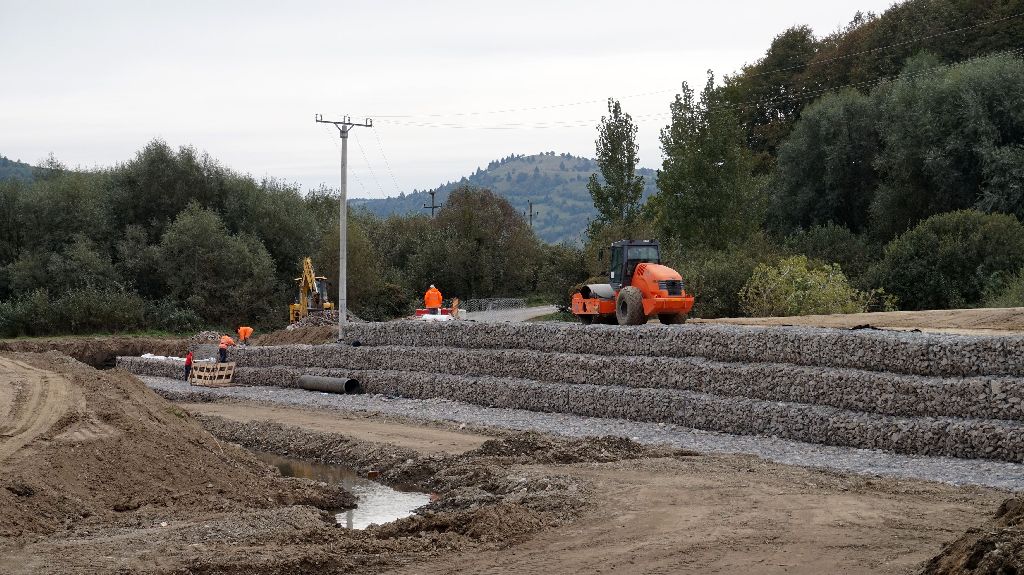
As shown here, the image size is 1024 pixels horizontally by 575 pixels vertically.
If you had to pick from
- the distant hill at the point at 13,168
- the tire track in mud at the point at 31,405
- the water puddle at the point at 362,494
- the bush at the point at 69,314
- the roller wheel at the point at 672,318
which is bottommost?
the water puddle at the point at 362,494

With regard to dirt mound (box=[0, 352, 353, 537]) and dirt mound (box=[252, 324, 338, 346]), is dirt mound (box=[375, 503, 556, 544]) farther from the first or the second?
dirt mound (box=[252, 324, 338, 346])

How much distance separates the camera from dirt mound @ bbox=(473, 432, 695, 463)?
17391 mm

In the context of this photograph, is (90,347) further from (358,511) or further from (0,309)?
(358,511)

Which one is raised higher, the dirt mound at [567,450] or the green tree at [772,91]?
the green tree at [772,91]

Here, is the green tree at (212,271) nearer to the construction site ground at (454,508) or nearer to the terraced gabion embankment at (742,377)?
the terraced gabion embankment at (742,377)

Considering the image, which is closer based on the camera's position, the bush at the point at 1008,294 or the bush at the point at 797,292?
the bush at the point at 1008,294

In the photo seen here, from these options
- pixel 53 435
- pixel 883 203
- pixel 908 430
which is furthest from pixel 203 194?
pixel 908 430

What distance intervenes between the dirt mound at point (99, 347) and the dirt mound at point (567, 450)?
89.1ft

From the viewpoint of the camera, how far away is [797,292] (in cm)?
3123

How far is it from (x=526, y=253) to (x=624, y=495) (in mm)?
47354

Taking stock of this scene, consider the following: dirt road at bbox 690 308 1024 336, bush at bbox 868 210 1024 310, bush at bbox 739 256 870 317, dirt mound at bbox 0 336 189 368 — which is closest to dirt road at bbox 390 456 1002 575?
dirt road at bbox 690 308 1024 336

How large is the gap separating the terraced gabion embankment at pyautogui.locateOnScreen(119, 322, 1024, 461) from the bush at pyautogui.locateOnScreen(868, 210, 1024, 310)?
46.9ft

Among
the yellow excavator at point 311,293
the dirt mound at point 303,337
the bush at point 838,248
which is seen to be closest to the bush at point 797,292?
the bush at point 838,248

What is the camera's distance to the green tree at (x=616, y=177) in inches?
2021
